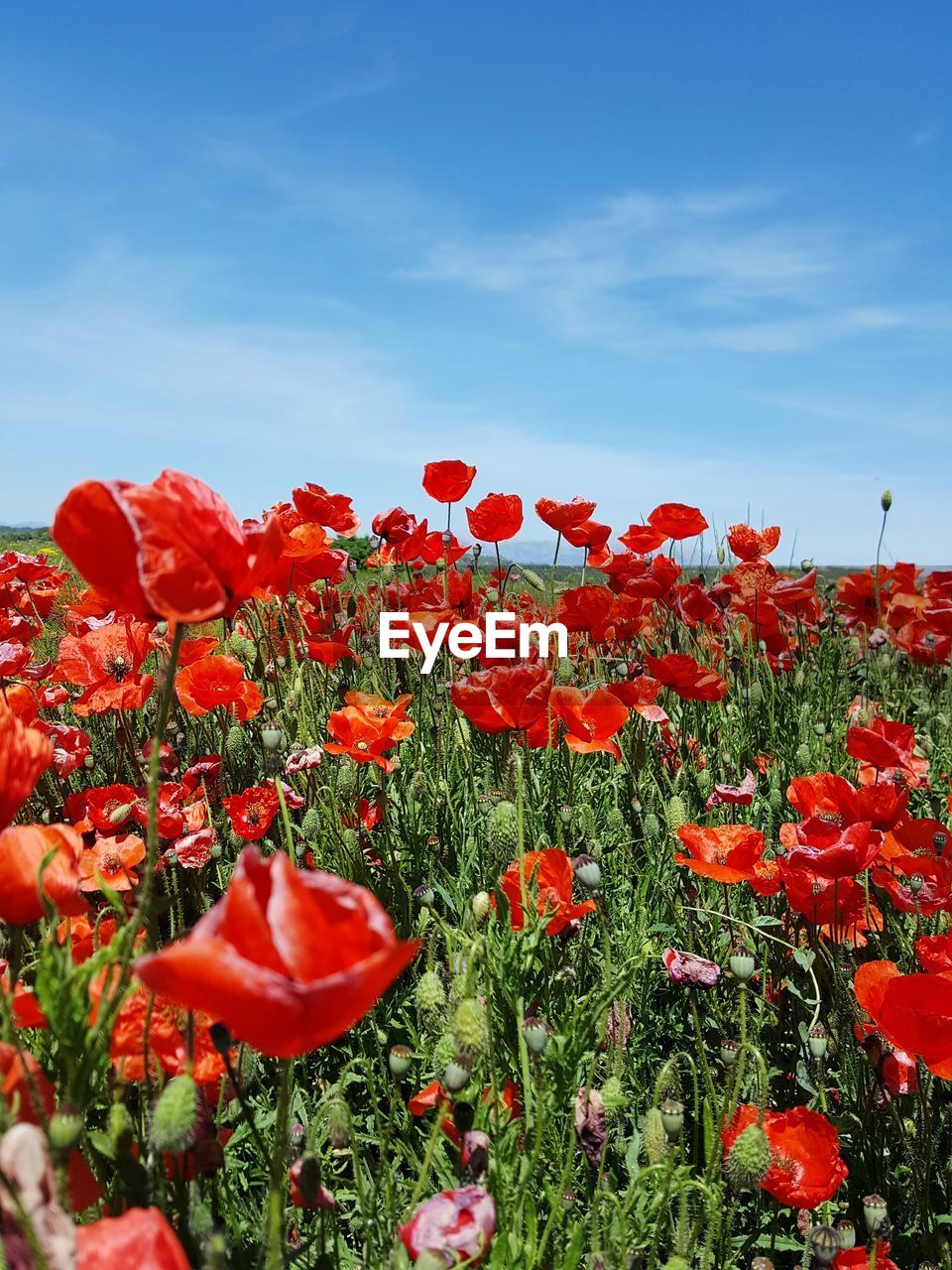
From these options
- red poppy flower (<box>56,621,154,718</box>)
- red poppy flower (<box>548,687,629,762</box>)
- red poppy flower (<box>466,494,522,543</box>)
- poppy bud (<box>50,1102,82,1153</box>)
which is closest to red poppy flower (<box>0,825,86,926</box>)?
poppy bud (<box>50,1102,82,1153</box>)

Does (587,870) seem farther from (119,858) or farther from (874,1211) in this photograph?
(119,858)

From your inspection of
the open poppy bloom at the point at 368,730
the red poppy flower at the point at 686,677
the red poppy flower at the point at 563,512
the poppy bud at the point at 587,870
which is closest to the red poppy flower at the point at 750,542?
the red poppy flower at the point at 563,512

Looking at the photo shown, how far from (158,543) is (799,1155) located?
51.9 inches

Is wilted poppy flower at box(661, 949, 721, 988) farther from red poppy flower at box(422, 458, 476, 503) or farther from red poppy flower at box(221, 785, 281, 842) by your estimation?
red poppy flower at box(422, 458, 476, 503)

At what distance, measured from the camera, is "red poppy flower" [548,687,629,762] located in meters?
2.20

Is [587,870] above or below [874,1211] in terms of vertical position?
above

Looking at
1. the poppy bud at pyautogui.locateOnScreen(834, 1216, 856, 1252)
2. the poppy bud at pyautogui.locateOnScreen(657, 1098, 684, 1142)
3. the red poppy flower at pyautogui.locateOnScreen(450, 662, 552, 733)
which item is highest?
the red poppy flower at pyautogui.locateOnScreen(450, 662, 552, 733)

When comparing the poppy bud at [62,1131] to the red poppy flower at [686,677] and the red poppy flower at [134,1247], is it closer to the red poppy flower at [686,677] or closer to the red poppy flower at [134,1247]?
the red poppy flower at [134,1247]

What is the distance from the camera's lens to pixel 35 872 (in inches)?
36.2

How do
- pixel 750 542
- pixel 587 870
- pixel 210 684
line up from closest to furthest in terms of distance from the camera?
pixel 587 870 → pixel 210 684 → pixel 750 542

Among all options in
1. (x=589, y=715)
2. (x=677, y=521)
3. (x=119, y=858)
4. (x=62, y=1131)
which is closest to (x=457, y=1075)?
(x=62, y=1131)

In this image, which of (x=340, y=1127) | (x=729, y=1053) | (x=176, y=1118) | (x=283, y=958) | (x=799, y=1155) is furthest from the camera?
(x=729, y=1053)

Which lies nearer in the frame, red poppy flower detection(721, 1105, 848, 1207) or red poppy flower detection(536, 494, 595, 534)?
red poppy flower detection(721, 1105, 848, 1207)

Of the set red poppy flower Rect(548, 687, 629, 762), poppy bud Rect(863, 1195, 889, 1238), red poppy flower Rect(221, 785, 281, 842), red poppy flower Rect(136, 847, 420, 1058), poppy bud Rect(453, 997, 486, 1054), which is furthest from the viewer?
red poppy flower Rect(221, 785, 281, 842)
